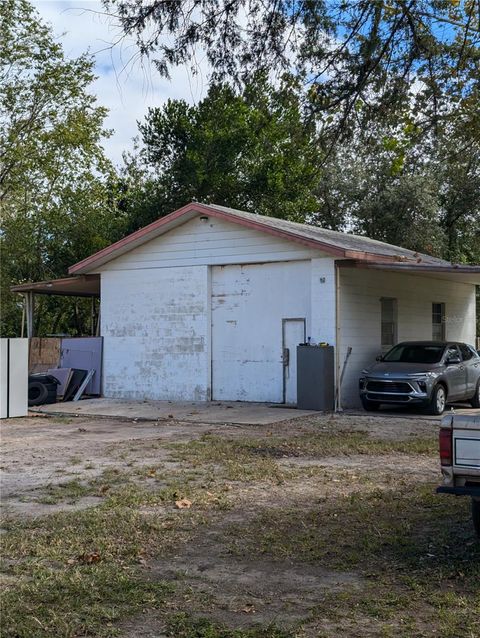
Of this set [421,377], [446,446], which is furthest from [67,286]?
[446,446]

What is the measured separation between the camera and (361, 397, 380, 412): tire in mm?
17109

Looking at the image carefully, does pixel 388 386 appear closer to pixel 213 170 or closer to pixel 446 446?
pixel 446 446

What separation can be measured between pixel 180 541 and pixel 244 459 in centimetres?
433

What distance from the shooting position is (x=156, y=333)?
814 inches

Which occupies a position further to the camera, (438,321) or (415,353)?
(438,321)

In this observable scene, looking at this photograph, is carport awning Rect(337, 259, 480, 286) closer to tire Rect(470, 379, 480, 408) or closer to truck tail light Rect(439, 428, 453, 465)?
tire Rect(470, 379, 480, 408)

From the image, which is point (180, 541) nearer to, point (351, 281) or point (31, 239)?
point (351, 281)

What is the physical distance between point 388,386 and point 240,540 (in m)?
10.6

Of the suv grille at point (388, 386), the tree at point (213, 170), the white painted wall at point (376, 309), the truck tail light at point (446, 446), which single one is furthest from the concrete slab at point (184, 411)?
the tree at point (213, 170)

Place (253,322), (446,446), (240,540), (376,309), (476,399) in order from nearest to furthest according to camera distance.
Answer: (446,446)
(240,540)
(476,399)
(253,322)
(376,309)

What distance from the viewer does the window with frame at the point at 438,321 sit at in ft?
76.8

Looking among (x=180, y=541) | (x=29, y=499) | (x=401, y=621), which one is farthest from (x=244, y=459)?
(x=401, y=621)

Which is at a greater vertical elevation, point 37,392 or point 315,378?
point 315,378

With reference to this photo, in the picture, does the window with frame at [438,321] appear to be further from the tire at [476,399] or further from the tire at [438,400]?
the tire at [438,400]
